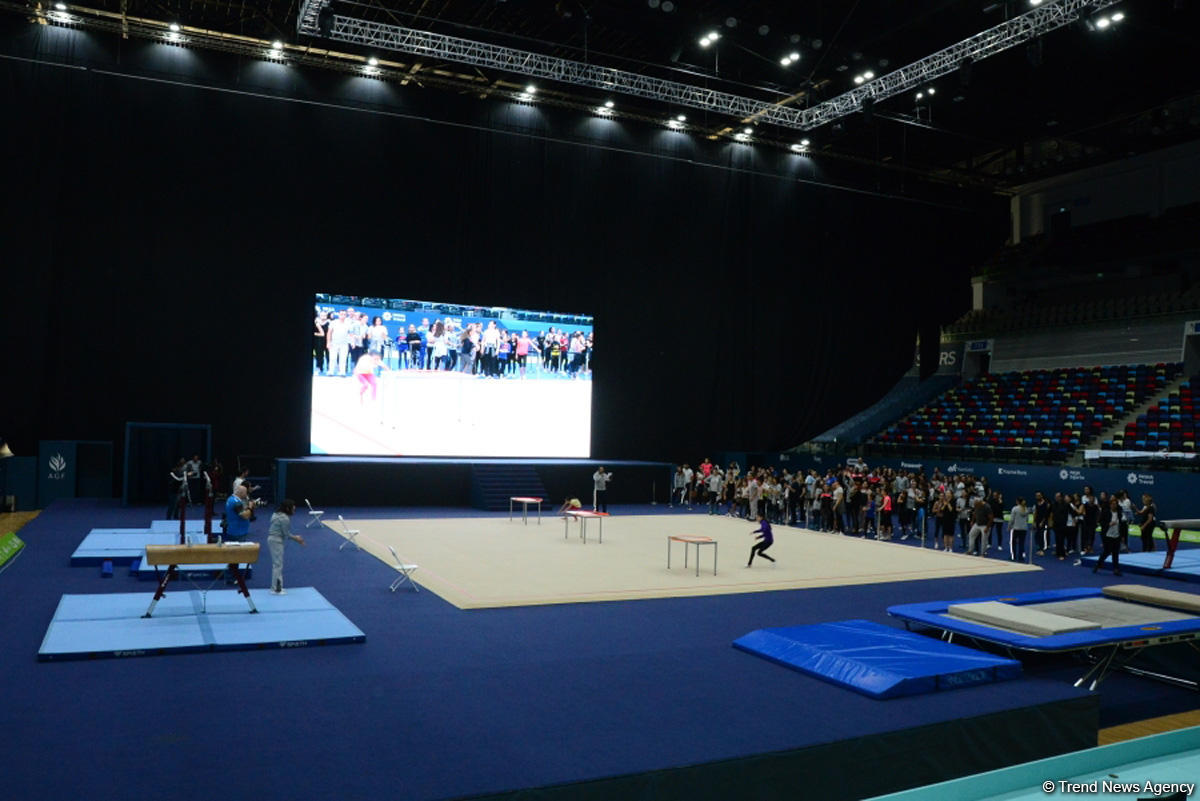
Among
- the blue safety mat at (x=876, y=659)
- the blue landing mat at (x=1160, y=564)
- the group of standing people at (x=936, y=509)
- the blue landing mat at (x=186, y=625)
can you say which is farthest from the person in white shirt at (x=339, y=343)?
the blue landing mat at (x=1160, y=564)

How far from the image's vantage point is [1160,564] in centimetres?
1395

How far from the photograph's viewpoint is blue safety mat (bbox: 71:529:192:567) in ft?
39.0

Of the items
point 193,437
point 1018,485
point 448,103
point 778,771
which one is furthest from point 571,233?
point 778,771

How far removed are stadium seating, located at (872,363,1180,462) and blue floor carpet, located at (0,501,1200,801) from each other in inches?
609

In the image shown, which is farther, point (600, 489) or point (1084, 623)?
point (600, 489)

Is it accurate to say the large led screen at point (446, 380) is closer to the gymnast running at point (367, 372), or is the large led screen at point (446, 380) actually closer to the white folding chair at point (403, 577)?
the gymnast running at point (367, 372)

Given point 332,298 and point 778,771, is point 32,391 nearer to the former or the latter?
point 332,298

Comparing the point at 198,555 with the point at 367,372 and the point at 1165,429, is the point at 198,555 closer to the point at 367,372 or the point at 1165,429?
the point at 367,372

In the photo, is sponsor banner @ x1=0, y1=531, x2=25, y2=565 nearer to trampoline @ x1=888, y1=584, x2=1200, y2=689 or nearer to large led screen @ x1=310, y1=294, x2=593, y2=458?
large led screen @ x1=310, y1=294, x2=593, y2=458

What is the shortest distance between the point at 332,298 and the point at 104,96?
6.75 metres

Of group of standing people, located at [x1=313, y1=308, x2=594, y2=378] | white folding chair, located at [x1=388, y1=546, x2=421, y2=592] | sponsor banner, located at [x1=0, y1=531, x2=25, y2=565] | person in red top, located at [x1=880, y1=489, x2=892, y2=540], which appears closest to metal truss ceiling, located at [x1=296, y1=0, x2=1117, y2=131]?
group of standing people, located at [x1=313, y1=308, x2=594, y2=378]

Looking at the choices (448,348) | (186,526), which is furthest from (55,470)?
(448,348)

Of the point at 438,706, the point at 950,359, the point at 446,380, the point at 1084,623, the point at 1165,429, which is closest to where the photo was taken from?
the point at 438,706

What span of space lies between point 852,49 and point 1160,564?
1304cm
